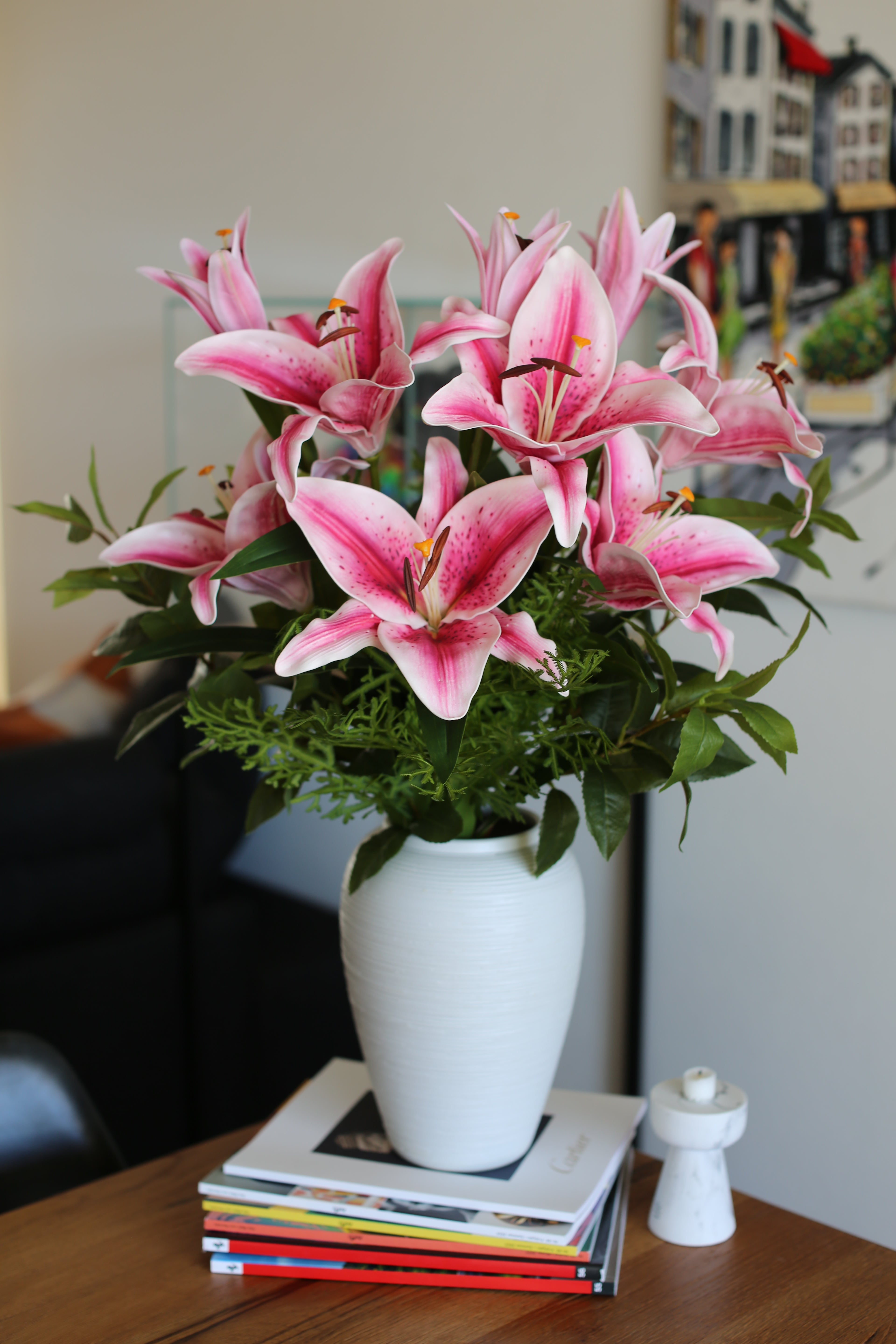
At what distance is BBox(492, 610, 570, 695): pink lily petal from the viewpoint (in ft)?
2.10

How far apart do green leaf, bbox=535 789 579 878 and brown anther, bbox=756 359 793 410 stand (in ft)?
0.87

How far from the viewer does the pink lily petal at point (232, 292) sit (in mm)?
705

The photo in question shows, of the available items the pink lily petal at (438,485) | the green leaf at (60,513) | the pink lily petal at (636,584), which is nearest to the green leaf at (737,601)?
the pink lily petal at (636,584)

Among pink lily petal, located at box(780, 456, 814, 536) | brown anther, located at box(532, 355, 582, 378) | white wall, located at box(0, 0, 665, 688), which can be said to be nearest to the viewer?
brown anther, located at box(532, 355, 582, 378)

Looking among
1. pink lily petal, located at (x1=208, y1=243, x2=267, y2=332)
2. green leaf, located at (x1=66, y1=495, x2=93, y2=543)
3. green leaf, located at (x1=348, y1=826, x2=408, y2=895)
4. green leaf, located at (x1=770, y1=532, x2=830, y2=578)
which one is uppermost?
pink lily petal, located at (x1=208, y1=243, x2=267, y2=332)

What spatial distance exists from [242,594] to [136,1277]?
1.44 metres

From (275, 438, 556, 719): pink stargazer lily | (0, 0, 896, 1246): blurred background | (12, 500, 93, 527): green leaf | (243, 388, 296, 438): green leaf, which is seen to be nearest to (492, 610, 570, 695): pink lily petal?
(275, 438, 556, 719): pink stargazer lily

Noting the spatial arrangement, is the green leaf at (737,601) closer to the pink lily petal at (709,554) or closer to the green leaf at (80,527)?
the pink lily petal at (709,554)

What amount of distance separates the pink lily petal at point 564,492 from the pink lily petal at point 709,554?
90mm

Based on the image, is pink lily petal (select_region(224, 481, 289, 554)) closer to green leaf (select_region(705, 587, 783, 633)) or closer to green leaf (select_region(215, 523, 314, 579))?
green leaf (select_region(215, 523, 314, 579))

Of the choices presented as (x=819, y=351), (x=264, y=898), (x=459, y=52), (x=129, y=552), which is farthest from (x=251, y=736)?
(x=264, y=898)

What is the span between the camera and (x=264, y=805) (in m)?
0.82

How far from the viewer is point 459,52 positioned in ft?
5.38

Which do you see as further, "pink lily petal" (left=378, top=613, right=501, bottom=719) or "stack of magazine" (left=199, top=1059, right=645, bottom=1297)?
"stack of magazine" (left=199, top=1059, right=645, bottom=1297)
